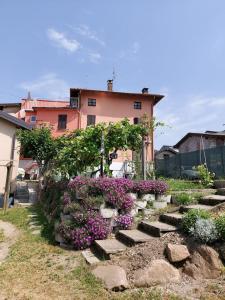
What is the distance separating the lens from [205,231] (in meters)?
4.94

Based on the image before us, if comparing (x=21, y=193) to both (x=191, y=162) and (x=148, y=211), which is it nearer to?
(x=191, y=162)

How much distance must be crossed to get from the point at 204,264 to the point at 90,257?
2.05 m

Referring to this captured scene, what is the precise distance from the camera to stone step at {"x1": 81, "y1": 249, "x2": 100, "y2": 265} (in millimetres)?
5116

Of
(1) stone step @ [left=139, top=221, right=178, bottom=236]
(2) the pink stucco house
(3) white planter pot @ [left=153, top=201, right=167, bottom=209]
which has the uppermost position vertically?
(2) the pink stucco house

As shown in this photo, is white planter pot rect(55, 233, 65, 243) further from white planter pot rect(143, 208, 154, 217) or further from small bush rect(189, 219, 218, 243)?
small bush rect(189, 219, 218, 243)

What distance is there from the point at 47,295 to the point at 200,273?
235 cm

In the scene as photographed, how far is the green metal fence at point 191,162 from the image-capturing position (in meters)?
13.1

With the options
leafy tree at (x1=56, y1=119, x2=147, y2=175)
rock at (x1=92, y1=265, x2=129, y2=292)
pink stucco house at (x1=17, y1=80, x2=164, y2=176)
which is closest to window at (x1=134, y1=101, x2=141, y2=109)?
pink stucco house at (x1=17, y1=80, x2=164, y2=176)

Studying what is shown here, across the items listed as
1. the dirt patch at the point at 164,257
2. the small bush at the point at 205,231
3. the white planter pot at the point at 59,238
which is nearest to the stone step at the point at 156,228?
the dirt patch at the point at 164,257

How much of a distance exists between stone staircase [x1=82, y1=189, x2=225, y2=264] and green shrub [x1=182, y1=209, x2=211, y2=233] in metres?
0.24

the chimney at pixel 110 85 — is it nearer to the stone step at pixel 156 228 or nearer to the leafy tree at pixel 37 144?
the leafy tree at pixel 37 144

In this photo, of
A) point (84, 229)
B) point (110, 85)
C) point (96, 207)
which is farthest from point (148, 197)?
point (110, 85)

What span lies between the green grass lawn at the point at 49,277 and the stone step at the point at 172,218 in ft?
6.43

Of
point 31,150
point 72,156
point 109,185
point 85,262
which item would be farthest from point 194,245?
point 31,150
